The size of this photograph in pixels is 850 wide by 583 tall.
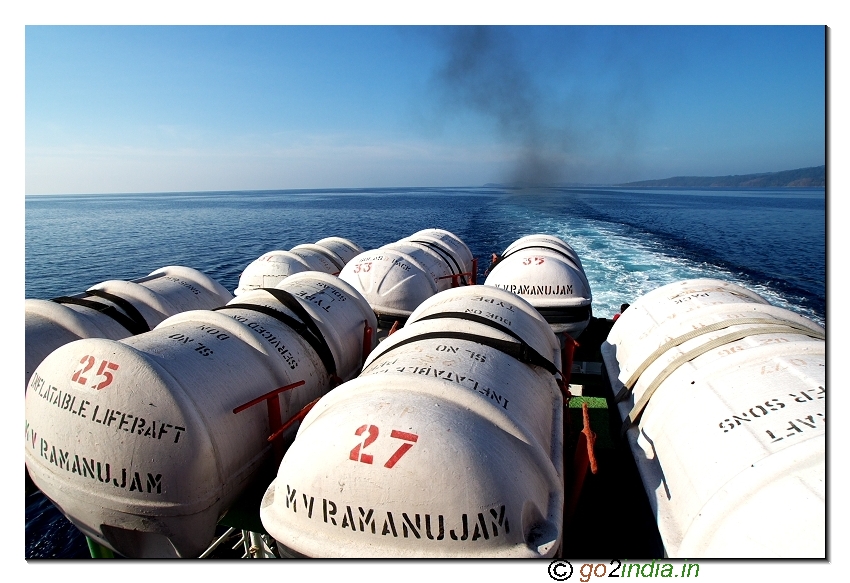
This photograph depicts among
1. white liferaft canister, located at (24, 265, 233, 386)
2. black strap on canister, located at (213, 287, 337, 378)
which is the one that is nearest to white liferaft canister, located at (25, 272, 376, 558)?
black strap on canister, located at (213, 287, 337, 378)

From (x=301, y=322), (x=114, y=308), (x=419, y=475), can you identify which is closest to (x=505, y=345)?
(x=419, y=475)

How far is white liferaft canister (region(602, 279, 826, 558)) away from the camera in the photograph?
10.8 ft

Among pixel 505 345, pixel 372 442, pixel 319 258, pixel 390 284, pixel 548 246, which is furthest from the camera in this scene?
pixel 319 258

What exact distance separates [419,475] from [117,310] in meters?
6.42

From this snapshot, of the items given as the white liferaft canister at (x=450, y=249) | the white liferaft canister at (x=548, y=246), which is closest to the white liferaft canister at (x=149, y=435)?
the white liferaft canister at (x=548, y=246)

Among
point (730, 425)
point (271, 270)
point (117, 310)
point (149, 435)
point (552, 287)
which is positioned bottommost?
point (149, 435)

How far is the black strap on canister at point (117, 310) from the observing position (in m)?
7.43

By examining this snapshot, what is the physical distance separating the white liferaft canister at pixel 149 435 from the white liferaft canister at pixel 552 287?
20.2 ft

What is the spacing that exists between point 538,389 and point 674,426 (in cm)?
133

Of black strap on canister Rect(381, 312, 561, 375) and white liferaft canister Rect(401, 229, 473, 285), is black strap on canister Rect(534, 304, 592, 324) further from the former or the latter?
black strap on canister Rect(381, 312, 561, 375)

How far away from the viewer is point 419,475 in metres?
3.43

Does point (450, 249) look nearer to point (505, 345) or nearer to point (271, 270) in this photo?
point (271, 270)

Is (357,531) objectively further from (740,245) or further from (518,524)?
(740,245)

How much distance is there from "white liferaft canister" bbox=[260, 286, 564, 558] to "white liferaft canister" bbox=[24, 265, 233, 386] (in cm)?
444
